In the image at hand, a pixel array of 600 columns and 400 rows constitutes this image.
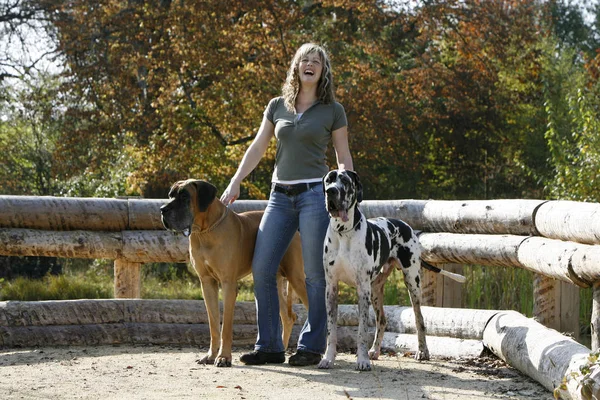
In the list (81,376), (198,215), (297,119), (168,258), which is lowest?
(81,376)

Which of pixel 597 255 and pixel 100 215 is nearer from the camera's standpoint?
pixel 597 255

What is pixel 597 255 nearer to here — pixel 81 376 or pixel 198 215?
pixel 198 215

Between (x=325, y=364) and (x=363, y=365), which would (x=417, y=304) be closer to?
(x=363, y=365)

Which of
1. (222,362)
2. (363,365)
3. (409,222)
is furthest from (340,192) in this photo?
(409,222)

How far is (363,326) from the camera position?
20.6 feet

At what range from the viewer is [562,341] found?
569 cm

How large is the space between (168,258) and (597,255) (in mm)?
4163

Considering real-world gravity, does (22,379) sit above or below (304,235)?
below

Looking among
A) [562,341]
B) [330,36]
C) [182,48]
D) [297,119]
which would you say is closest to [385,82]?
[330,36]

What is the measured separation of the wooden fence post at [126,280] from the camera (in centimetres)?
817

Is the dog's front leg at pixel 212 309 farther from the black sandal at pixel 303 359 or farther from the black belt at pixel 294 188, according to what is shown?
the black belt at pixel 294 188

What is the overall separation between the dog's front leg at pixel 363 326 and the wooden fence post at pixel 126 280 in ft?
8.85

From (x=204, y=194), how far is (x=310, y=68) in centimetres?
121

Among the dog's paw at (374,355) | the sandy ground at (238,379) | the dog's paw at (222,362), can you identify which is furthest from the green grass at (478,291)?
the dog's paw at (222,362)
